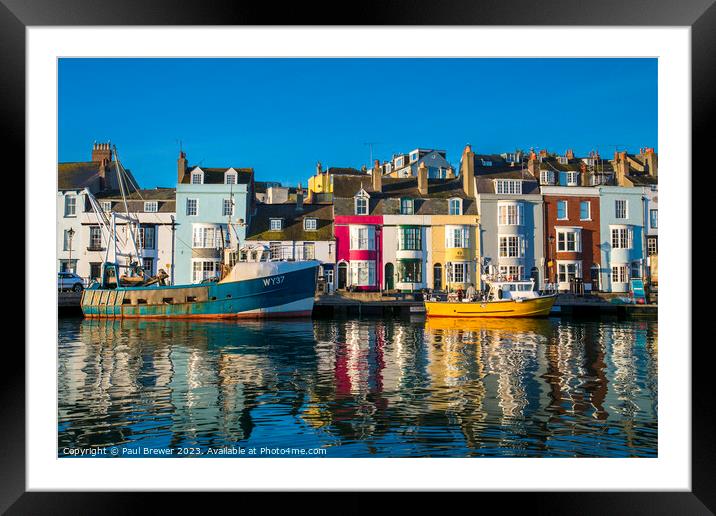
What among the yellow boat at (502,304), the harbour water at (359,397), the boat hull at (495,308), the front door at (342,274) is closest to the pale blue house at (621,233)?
the yellow boat at (502,304)

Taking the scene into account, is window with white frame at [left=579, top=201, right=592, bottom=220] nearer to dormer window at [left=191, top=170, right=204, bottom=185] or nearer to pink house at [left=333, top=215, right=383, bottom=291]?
pink house at [left=333, top=215, right=383, bottom=291]

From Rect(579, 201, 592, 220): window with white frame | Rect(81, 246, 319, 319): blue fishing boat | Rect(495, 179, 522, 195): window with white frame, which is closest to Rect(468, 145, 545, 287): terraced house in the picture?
Rect(495, 179, 522, 195): window with white frame

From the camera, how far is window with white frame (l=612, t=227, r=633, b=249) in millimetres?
37562

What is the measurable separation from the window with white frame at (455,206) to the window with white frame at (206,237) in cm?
1350

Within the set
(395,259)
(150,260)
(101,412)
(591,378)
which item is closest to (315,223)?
(395,259)

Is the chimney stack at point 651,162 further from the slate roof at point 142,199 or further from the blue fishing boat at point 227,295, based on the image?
the slate roof at point 142,199

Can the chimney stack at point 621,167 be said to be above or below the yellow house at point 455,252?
Result: above

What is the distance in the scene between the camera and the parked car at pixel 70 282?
115 ft

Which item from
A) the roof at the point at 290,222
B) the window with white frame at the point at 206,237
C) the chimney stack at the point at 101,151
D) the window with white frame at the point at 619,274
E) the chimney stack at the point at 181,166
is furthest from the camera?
the chimney stack at the point at 101,151

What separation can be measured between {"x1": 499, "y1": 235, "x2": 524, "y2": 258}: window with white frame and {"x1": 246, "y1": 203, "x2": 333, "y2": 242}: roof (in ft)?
32.4

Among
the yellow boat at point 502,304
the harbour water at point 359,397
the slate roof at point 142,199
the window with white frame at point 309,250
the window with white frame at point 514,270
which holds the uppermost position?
the slate roof at point 142,199
